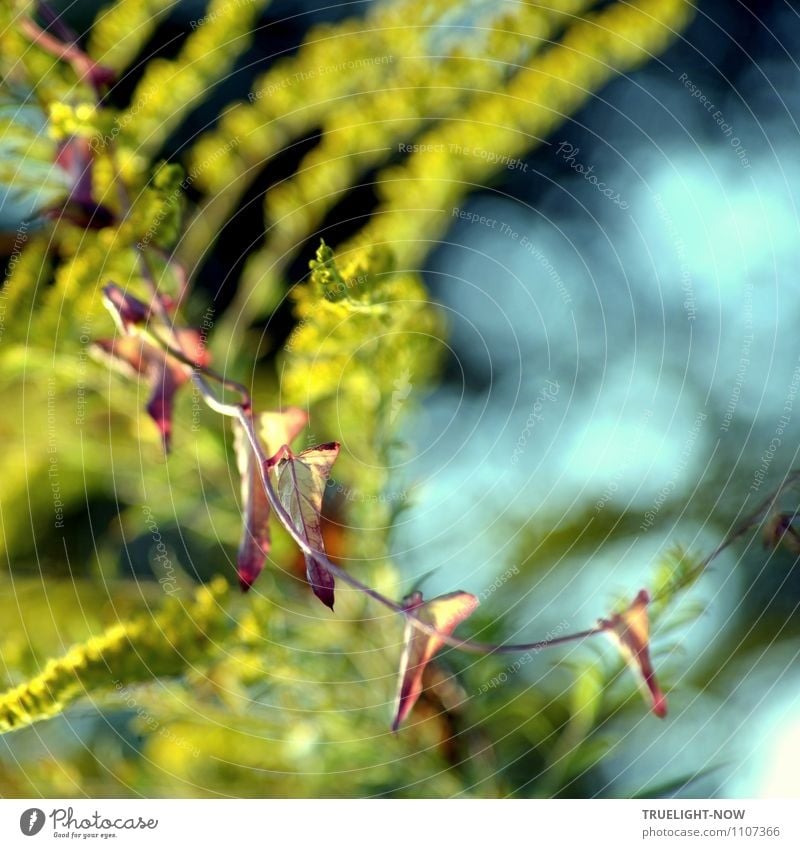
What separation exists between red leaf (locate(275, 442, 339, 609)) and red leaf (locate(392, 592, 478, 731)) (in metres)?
0.03

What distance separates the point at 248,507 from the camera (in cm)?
→ 26

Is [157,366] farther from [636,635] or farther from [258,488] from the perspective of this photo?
[636,635]

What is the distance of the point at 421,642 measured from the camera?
0.85ft

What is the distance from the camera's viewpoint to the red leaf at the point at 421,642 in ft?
A: 0.83

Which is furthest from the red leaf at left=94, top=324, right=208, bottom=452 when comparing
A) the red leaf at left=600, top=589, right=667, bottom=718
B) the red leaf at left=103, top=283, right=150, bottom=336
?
the red leaf at left=600, top=589, right=667, bottom=718

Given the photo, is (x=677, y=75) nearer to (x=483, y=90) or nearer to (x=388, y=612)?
(x=483, y=90)

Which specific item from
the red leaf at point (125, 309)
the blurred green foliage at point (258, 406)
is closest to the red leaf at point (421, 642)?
the blurred green foliage at point (258, 406)

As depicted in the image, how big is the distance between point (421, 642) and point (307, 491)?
6cm

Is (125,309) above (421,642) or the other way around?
above

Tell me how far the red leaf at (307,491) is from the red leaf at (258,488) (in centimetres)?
1

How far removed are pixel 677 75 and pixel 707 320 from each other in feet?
0.37

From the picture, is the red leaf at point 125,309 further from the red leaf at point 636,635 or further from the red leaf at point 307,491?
the red leaf at point 636,635

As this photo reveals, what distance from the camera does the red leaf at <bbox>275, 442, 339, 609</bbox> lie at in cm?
24

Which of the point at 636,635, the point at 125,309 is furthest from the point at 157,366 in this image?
the point at 636,635
